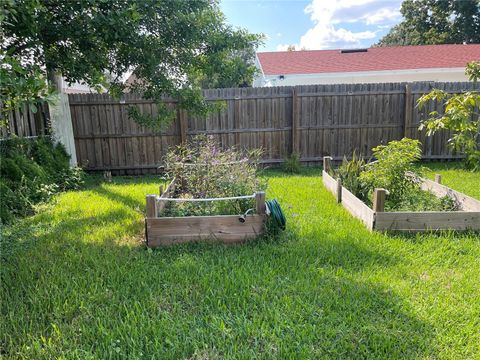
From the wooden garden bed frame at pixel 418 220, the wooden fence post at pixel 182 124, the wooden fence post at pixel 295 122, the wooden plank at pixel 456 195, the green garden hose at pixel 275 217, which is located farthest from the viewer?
the wooden fence post at pixel 295 122

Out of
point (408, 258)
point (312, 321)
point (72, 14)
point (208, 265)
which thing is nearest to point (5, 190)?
point (72, 14)

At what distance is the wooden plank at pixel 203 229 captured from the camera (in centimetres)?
341

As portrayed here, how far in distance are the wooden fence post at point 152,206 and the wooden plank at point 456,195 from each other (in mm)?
3678

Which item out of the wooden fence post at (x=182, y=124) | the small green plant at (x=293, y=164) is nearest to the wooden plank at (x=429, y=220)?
the small green plant at (x=293, y=164)

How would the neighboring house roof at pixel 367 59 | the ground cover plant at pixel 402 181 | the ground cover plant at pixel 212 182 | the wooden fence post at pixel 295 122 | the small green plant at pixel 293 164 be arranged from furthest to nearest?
the neighboring house roof at pixel 367 59 < the wooden fence post at pixel 295 122 < the small green plant at pixel 293 164 < the ground cover plant at pixel 402 181 < the ground cover plant at pixel 212 182

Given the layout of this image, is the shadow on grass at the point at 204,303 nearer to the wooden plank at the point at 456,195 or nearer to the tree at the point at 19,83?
the tree at the point at 19,83

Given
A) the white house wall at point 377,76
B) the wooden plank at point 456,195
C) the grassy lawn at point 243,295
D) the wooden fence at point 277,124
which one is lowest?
the grassy lawn at point 243,295

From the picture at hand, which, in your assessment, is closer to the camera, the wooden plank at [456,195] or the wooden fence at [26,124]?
the wooden plank at [456,195]

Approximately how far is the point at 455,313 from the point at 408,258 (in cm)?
83

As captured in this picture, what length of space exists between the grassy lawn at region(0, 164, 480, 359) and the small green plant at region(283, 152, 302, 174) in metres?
3.57

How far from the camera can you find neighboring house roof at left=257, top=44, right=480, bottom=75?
1427 centimetres

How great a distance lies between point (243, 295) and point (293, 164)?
5283 millimetres

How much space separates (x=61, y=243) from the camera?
3.53 meters

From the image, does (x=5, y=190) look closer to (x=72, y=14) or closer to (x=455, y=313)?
(x=72, y=14)
